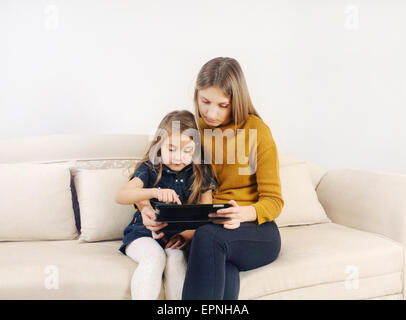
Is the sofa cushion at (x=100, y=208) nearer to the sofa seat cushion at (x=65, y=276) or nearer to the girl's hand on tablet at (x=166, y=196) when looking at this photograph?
the sofa seat cushion at (x=65, y=276)

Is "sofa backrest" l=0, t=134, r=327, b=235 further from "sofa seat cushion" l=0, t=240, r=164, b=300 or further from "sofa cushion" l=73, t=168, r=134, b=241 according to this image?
"sofa seat cushion" l=0, t=240, r=164, b=300

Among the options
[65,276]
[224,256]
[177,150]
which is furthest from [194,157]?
[65,276]

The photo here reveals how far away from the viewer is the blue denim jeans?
1.09 meters

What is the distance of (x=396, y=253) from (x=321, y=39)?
1.36m

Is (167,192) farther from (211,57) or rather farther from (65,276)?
(211,57)

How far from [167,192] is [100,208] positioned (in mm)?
467

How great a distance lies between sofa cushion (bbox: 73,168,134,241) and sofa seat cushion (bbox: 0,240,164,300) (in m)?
0.22

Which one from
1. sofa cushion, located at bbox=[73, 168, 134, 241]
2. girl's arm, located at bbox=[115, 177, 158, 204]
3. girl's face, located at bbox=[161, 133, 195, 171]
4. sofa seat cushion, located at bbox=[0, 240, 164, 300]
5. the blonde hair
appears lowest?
sofa seat cushion, located at bbox=[0, 240, 164, 300]

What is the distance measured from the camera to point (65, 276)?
119 centimetres

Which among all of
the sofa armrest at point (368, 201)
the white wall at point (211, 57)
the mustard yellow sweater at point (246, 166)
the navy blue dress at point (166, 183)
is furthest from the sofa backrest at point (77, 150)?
the sofa armrest at point (368, 201)

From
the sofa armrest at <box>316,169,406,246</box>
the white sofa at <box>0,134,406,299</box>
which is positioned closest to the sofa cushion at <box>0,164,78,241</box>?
the white sofa at <box>0,134,406,299</box>

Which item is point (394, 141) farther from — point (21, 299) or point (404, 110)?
point (21, 299)

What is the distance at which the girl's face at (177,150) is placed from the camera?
1.32 metres
